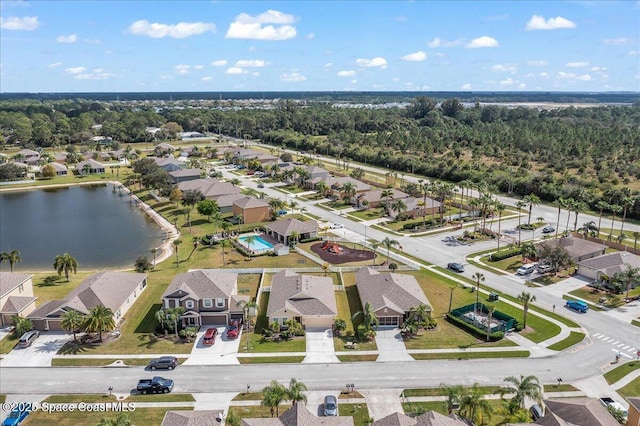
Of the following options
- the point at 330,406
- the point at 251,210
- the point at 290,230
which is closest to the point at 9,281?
the point at 290,230

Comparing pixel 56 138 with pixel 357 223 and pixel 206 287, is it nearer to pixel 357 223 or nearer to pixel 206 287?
pixel 357 223

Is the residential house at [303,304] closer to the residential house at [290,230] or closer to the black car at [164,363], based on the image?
the black car at [164,363]

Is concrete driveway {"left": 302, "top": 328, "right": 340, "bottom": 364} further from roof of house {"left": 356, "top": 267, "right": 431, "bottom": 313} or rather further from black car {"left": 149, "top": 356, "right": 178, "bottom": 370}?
black car {"left": 149, "top": 356, "right": 178, "bottom": 370}

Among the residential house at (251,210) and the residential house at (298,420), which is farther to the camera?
the residential house at (251,210)

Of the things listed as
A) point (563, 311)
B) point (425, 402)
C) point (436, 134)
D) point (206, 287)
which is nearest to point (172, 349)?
point (206, 287)

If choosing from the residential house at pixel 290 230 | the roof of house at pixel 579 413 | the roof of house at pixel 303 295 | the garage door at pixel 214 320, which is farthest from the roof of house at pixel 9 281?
the roof of house at pixel 579 413
